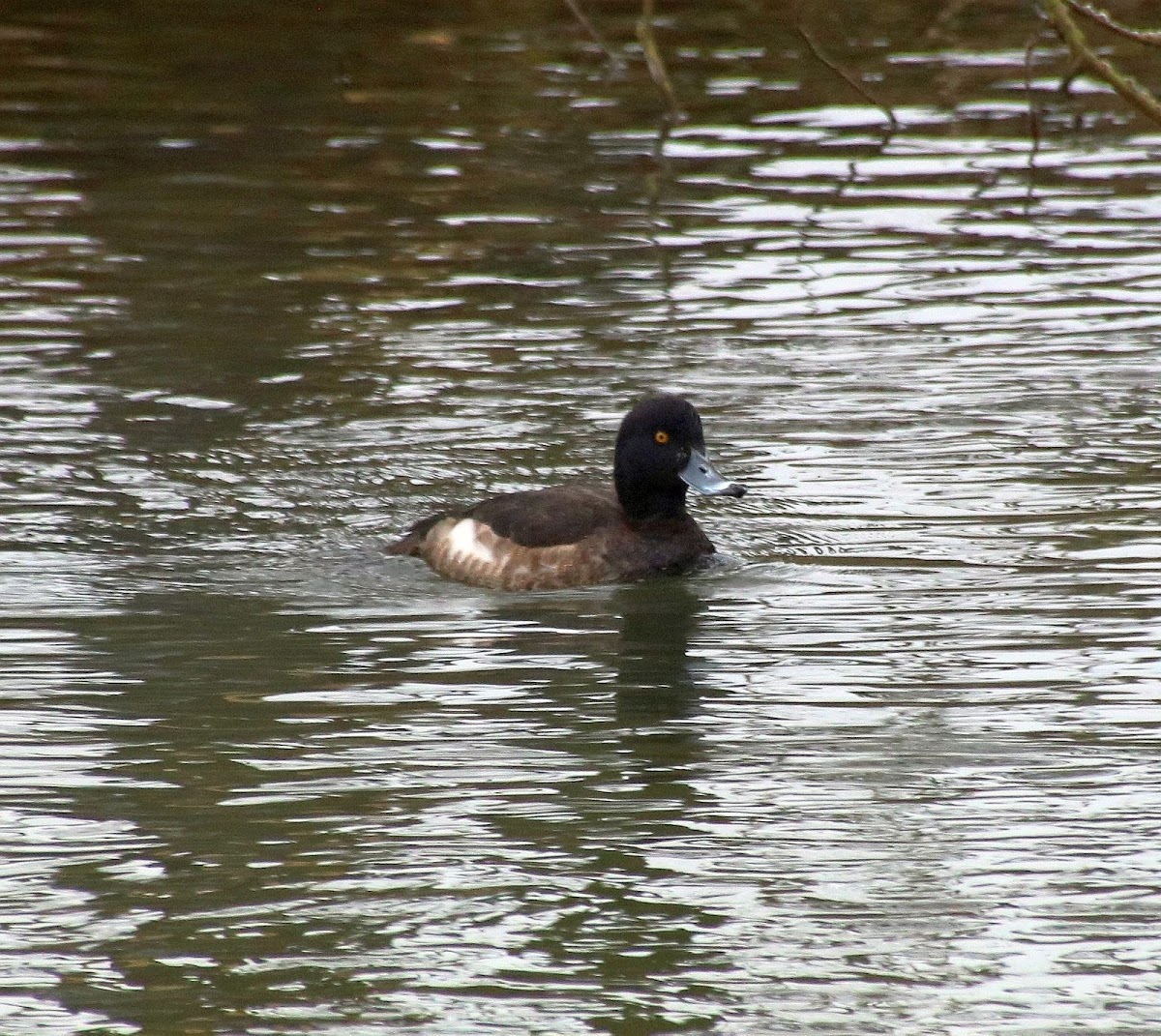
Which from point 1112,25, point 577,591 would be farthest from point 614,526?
point 1112,25

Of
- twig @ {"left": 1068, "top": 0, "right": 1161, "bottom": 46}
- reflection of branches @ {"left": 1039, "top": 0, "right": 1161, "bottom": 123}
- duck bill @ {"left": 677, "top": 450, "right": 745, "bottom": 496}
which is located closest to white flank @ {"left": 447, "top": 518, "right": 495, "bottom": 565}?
duck bill @ {"left": 677, "top": 450, "right": 745, "bottom": 496}

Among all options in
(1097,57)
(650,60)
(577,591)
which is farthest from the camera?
(650,60)

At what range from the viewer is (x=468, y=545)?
10297 mm

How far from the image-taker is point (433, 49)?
23672 mm

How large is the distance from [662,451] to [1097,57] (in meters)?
3.85

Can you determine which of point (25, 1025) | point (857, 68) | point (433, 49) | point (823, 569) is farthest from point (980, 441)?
point (433, 49)

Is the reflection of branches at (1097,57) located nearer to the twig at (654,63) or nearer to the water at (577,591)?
the water at (577,591)

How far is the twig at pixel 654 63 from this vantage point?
1777 centimetres

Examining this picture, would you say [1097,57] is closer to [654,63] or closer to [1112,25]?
[1112,25]

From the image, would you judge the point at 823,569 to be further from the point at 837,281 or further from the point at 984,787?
the point at 837,281

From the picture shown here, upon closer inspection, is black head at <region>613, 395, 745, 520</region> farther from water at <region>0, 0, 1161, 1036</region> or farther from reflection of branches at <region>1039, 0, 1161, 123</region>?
reflection of branches at <region>1039, 0, 1161, 123</region>

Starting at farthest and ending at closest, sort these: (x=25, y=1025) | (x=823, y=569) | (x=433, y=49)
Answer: (x=433, y=49) < (x=823, y=569) < (x=25, y=1025)

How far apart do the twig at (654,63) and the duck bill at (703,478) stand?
7167 millimetres

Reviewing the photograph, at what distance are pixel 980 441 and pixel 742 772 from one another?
4643 millimetres
